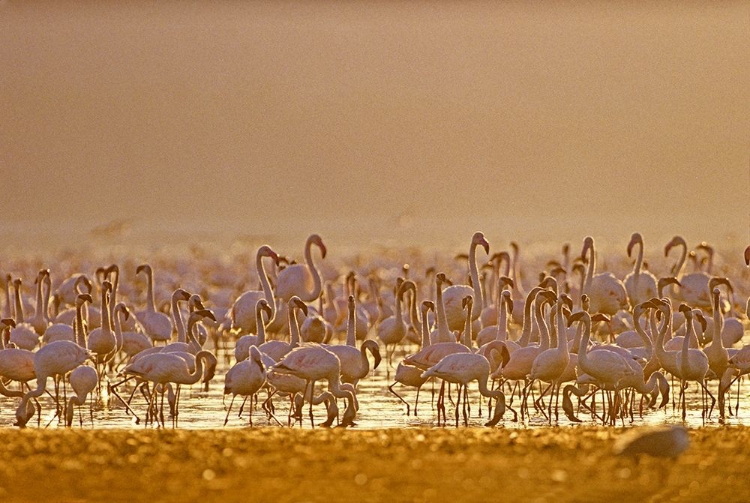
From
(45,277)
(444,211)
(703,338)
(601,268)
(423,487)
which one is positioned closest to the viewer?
(423,487)

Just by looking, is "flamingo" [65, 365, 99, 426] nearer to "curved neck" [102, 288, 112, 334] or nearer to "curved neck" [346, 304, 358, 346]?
"curved neck" [102, 288, 112, 334]

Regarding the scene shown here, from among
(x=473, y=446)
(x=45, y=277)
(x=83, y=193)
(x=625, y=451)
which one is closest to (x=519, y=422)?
(x=473, y=446)

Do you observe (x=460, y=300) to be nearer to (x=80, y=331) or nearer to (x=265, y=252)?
(x=265, y=252)

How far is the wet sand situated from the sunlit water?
1150 mm

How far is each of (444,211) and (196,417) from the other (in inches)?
3977

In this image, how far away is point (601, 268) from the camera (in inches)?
1282

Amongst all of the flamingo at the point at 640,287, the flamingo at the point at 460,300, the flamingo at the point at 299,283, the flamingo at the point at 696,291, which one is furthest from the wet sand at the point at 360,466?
the flamingo at the point at 696,291

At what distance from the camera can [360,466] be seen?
11.0m

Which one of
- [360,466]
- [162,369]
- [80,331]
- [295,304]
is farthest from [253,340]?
[360,466]

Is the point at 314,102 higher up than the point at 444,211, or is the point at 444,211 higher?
the point at 314,102

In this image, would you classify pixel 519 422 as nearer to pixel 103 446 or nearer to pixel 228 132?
pixel 103 446

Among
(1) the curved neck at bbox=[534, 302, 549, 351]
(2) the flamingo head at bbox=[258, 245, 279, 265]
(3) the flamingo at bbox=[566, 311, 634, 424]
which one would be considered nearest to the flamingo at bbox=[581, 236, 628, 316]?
(2) the flamingo head at bbox=[258, 245, 279, 265]

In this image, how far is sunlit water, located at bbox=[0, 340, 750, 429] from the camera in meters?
14.2

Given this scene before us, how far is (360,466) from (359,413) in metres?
3.97
